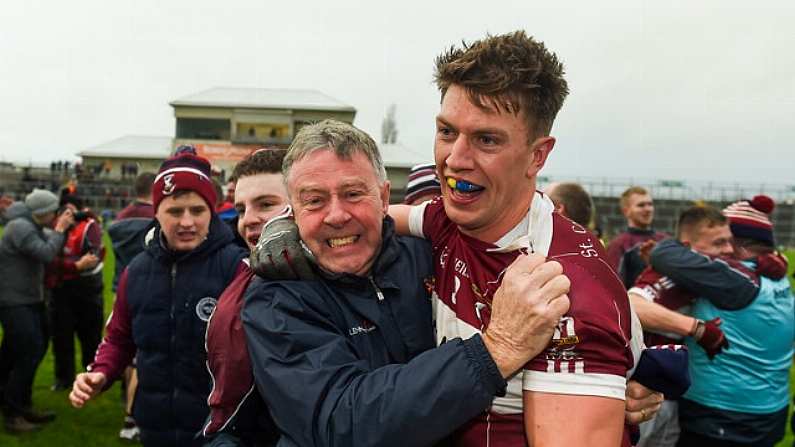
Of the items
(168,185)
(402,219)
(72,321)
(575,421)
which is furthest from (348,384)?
(72,321)

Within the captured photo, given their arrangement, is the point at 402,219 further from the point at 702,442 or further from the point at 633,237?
the point at 633,237

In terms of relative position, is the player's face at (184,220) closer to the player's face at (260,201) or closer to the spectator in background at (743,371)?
the player's face at (260,201)

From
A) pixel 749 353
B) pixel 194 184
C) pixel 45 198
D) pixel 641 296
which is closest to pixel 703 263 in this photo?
pixel 641 296

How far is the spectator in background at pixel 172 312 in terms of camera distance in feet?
11.0

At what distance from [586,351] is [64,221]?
6.37m

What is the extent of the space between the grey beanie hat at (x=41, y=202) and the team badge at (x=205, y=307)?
4035 millimetres

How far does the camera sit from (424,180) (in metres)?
3.82

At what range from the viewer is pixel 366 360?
1.92m

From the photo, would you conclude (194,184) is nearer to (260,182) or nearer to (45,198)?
(260,182)

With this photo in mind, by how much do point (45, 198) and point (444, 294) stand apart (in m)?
5.98

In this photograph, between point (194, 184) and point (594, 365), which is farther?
point (194, 184)

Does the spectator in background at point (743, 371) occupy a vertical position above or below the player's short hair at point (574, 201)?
below

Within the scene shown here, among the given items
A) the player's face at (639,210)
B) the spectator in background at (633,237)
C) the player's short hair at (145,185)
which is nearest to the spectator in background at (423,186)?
the spectator in background at (633,237)

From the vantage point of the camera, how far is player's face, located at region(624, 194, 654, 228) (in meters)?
7.12
